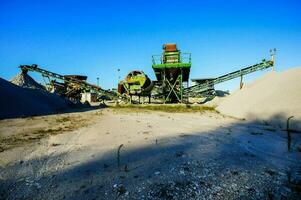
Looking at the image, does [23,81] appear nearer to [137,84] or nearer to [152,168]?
[137,84]

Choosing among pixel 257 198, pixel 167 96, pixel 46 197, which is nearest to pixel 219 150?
pixel 257 198

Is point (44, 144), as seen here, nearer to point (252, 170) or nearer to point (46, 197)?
point (46, 197)

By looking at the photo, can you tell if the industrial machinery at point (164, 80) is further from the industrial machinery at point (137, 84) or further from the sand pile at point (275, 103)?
the sand pile at point (275, 103)

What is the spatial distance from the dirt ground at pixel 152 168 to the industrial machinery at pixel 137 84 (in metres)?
20.6

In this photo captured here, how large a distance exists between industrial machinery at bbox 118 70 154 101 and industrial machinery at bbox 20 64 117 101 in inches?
124

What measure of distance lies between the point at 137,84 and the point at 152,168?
23763 mm

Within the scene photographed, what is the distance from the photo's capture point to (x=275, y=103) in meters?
10.7

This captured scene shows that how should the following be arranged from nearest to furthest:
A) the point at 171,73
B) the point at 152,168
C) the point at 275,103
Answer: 1. the point at 152,168
2. the point at 275,103
3. the point at 171,73

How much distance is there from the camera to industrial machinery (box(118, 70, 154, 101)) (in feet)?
89.1

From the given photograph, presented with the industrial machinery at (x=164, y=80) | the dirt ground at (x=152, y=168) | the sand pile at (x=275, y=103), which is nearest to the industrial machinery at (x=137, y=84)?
the industrial machinery at (x=164, y=80)

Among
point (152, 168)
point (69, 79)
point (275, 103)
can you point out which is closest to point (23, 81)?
point (69, 79)

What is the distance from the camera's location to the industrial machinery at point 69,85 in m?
29.2

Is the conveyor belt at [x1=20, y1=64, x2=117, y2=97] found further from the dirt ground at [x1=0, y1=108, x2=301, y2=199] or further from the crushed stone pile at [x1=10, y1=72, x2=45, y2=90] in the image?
the dirt ground at [x1=0, y1=108, x2=301, y2=199]

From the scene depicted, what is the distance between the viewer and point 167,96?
1061 inches
